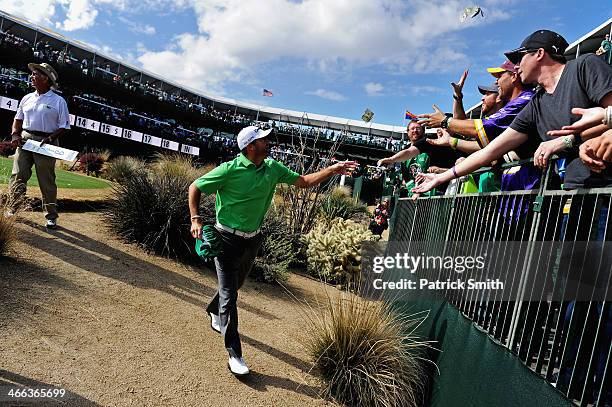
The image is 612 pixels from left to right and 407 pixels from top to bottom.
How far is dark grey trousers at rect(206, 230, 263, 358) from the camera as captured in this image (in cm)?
380

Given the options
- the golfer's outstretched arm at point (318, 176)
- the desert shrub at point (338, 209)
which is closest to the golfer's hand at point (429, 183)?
the golfer's outstretched arm at point (318, 176)

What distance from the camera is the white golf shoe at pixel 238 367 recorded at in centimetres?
367

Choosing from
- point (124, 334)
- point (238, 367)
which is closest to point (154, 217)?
point (124, 334)

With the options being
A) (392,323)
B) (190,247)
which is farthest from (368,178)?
(392,323)

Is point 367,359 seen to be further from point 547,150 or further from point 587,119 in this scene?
point 587,119

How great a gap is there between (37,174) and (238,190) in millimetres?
3583

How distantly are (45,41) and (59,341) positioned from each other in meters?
38.5

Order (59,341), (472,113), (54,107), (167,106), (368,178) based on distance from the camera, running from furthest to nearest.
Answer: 1. (167,106)
2. (368,178)
3. (472,113)
4. (54,107)
5. (59,341)

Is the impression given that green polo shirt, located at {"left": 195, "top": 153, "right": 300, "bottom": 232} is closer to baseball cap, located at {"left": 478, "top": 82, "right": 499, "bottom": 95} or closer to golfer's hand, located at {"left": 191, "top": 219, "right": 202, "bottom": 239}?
golfer's hand, located at {"left": 191, "top": 219, "right": 202, "bottom": 239}

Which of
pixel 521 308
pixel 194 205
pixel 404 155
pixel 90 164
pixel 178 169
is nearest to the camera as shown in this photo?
pixel 521 308

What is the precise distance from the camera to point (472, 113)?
26.1 m

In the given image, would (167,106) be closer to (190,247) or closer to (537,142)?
(190,247)

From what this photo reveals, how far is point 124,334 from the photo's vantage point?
3932 millimetres

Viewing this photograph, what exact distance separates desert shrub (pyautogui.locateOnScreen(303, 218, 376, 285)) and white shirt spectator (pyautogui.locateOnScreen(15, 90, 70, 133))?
4857 mm
